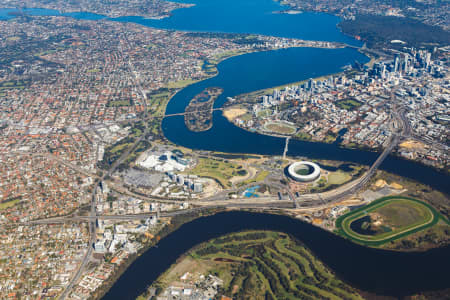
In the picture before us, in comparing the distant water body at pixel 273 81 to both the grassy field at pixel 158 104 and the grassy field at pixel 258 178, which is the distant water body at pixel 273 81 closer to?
the grassy field at pixel 158 104

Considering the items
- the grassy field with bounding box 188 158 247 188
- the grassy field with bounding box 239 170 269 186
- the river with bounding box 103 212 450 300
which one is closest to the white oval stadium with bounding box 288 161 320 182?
the grassy field with bounding box 239 170 269 186

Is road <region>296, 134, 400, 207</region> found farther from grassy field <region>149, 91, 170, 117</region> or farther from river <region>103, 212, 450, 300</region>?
grassy field <region>149, 91, 170, 117</region>

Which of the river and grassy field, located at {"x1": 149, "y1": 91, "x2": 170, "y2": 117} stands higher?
grassy field, located at {"x1": 149, "y1": 91, "x2": 170, "y2": 117}

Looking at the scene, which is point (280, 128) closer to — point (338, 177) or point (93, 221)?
point (338, 177)

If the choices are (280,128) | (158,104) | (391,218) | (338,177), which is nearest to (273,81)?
(280,128)

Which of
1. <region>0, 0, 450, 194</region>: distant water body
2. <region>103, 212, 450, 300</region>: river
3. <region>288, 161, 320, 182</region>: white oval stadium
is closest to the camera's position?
<region>103, 212, 450, 300</region>: river

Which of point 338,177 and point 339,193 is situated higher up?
point 338,177

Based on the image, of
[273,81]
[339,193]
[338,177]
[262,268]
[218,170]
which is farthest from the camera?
[273,81]
